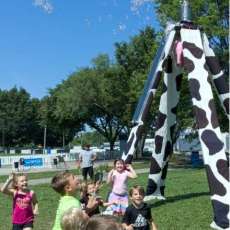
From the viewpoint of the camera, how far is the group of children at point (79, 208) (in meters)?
3.67

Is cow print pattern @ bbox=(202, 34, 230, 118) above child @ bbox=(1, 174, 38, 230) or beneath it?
above

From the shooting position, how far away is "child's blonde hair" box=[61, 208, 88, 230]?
3.90 meters

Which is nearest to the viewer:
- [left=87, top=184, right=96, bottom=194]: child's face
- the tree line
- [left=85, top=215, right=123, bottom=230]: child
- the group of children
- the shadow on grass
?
[left=85, top=215, right=123, bottom=230]: child

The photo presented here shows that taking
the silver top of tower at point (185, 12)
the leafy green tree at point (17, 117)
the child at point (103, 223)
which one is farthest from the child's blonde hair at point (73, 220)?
the leafy green tree at point (17, 117)

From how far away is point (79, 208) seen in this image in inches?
166

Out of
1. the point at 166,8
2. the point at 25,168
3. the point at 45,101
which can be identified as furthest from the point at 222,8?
the point at 45,101

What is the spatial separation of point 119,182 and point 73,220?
7.09 metres

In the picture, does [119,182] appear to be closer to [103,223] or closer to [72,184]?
[72,184]

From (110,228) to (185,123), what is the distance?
1307 inches

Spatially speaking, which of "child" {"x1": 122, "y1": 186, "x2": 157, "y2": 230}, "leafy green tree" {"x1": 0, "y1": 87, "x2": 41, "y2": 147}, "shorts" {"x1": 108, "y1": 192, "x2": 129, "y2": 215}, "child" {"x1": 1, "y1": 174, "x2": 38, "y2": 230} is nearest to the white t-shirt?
"shorts" {"x1": 108, "y1": 192, "x2": 129, "y2": 215}

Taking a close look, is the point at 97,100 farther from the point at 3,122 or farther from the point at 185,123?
the point at 3,122

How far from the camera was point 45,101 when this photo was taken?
234 ft

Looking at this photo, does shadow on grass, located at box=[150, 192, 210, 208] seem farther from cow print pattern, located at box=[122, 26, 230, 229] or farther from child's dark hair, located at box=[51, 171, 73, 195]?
child's dark hair, located at box=[51, 171, 73, 195]

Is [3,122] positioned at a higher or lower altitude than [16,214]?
higher
